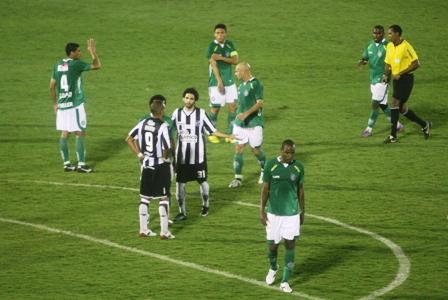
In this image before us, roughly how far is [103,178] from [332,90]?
370 inches

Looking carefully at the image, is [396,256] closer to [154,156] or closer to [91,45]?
[154,156]

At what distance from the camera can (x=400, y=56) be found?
22.5 metres

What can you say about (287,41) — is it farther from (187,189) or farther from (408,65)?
(187,189)

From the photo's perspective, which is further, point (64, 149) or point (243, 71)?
point (64, 149)

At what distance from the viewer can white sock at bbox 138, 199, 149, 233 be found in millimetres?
16594

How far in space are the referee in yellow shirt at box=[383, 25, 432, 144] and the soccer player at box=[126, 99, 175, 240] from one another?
760 cm

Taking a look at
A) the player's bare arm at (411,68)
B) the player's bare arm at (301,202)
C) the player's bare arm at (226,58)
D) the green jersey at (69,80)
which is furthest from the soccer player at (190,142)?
the player's bare arm at (411,68)

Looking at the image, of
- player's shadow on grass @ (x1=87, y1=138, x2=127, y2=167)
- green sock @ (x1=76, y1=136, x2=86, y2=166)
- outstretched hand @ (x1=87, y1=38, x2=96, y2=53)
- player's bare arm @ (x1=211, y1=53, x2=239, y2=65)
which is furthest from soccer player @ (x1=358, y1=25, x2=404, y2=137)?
green sock @ (x1=76, y1=136, x2=86, y2=166)

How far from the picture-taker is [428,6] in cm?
3588

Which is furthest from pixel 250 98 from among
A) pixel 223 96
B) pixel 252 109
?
pixel 223 96

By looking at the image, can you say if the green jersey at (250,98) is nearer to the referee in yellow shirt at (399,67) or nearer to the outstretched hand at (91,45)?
the outstretched hand at (91,45)

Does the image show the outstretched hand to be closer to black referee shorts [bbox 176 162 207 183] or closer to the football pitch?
the football pitch

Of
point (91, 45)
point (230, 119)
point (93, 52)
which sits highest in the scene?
point (91, 45)

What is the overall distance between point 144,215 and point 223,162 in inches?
210
